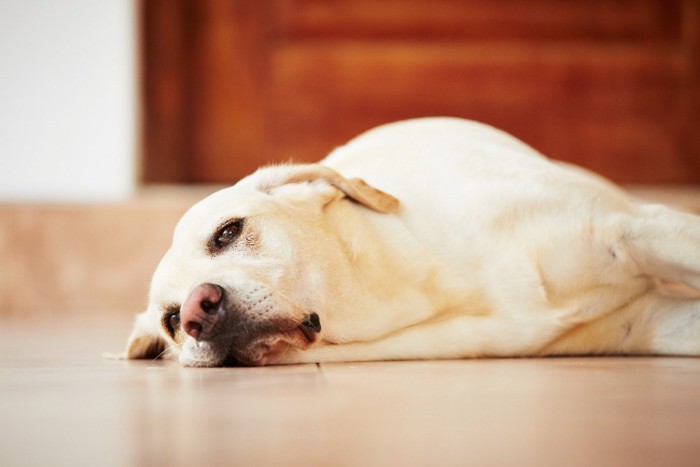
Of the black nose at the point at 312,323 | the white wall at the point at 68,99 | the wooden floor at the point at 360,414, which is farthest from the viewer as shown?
the white wall at the point at 68,99

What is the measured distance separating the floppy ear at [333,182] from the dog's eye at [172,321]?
1.47ft

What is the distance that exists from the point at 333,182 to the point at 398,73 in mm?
2680

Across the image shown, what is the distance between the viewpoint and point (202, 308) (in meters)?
2.11

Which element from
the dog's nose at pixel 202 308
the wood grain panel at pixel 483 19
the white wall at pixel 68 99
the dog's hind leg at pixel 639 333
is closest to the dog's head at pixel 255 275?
the dog's nose at pixel 202 308

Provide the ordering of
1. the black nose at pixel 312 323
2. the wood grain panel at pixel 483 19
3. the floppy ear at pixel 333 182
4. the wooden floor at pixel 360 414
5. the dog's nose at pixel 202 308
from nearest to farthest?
the wooden floor at pixel 360 414 → the dog's nose at pixel 202 308 → the black nose at pixel 312 323 → the floppy ear at pixel 333 182 → the wood grain panel at pixel 483 19

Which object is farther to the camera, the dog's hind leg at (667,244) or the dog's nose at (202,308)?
→ the dog's hind leg at (667,244)

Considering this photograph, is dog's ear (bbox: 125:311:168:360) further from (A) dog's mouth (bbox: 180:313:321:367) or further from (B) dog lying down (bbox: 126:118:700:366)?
(A) dog's mouth (bbox: 180:313:321:367)

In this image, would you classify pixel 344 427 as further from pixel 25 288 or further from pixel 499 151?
pixel 25 288

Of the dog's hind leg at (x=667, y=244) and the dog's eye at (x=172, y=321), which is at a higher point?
the dog's hind leg at (x=667, y=244)

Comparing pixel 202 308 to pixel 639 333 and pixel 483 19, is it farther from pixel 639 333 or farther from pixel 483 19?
pixel 483 19

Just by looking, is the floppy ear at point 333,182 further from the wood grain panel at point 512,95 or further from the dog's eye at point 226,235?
the wood grain panel at point 512,95

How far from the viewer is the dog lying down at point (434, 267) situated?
2.26m

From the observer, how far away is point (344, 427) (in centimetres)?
141

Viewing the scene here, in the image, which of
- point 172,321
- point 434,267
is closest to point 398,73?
point 434,267
